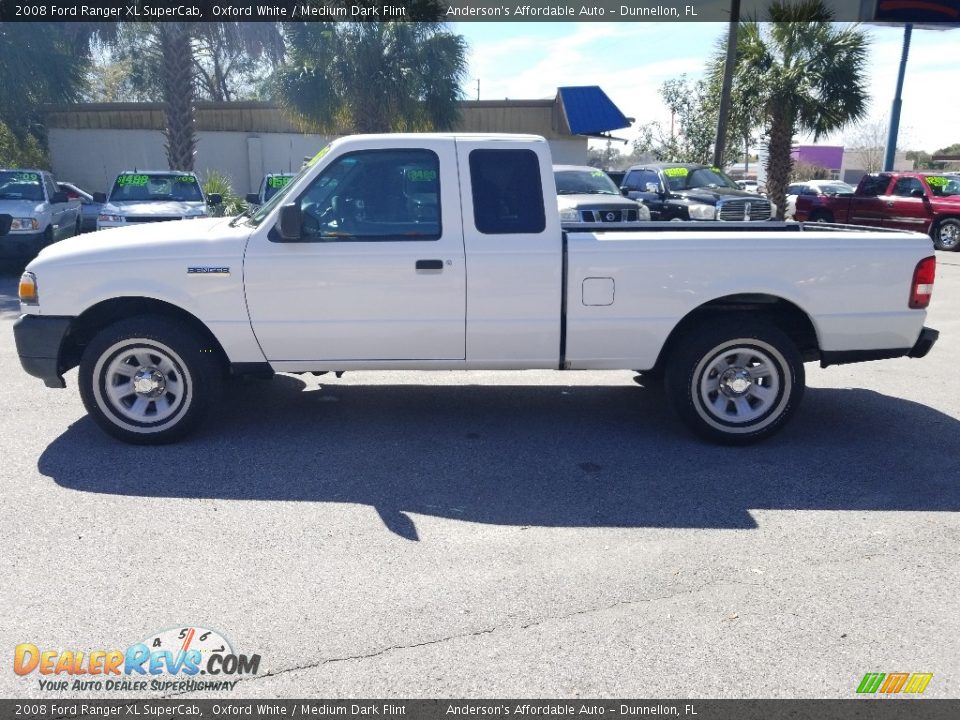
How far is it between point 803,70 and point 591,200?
374 inches

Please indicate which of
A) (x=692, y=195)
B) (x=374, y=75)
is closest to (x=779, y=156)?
(x=692, y=195)

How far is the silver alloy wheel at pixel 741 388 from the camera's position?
5535 mm

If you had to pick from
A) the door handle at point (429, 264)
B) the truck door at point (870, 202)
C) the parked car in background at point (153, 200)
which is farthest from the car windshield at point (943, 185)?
the door handle at point (429, 264)

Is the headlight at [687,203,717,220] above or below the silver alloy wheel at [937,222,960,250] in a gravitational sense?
above

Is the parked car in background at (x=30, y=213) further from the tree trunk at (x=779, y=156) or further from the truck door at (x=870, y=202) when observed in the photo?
the truck door at (x=870, y=202)

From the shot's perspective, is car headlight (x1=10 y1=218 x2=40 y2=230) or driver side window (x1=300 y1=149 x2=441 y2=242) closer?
driver side window (x1=300 y1=149 x2=441 y2=242)

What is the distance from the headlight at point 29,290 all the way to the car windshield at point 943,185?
19.4 meters

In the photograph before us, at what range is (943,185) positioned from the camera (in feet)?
61.9

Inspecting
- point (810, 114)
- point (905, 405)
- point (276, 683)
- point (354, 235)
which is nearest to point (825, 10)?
point (810, 114)

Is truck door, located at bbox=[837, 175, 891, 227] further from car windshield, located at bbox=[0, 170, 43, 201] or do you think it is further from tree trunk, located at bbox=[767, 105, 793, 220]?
car windshield, located at bbox=[0, 170, 43, 201]

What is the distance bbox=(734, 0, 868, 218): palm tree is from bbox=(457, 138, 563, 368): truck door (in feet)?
55.0

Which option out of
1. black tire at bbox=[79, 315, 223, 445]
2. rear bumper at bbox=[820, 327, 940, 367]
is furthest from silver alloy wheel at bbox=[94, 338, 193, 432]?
rear bumper at bbox=[820, 327, 940, 367]

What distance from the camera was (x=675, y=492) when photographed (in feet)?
15.9

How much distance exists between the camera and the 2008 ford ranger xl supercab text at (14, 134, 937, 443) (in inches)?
207
